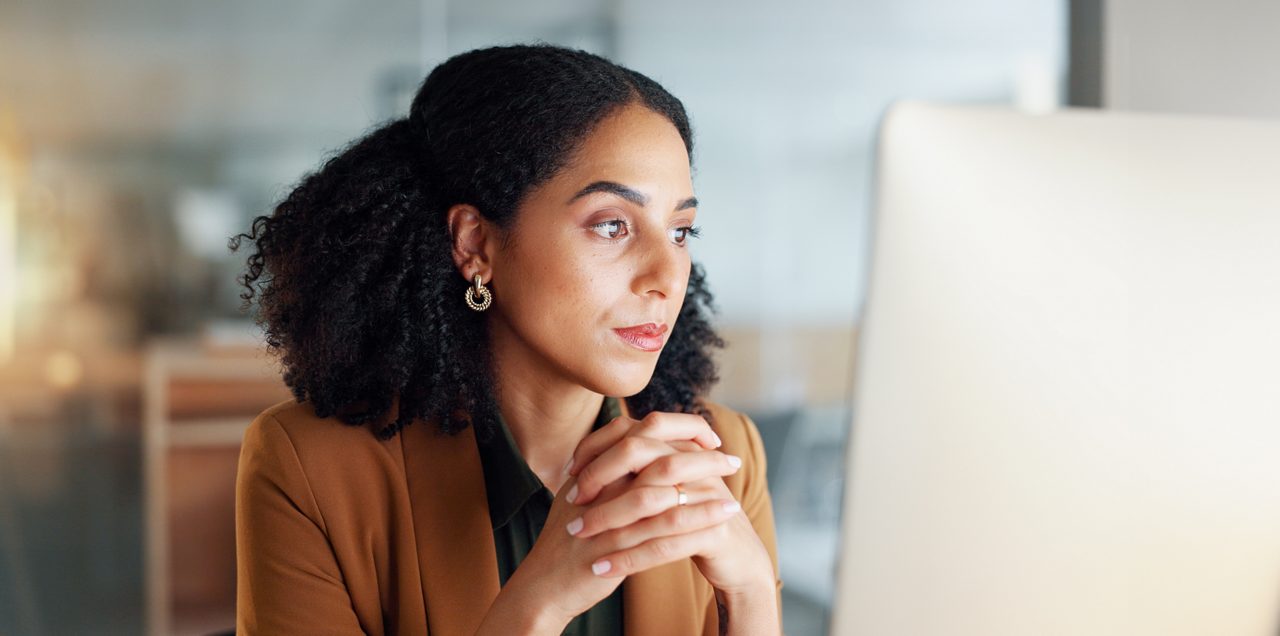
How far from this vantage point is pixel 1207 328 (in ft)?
1.91

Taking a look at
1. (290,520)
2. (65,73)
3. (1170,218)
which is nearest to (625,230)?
(290,520)

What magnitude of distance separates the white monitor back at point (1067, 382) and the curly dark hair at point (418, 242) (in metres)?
0.60

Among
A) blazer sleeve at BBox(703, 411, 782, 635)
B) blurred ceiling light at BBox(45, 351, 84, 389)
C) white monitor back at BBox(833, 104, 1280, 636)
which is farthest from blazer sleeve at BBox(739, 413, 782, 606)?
blurred ceiling light at BBox(45, 351, 84, 389)

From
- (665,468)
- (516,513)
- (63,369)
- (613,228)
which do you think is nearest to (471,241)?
(613,228)

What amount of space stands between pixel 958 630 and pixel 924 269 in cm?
19

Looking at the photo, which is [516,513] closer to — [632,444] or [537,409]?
[537,409]

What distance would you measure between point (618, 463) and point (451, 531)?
0.31 meters

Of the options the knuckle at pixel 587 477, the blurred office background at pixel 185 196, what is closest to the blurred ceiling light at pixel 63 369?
the blurred office background at pixel 185 196

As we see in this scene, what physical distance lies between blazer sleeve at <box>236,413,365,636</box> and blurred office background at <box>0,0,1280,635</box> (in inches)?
74.1

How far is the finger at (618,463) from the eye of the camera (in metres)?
0.87

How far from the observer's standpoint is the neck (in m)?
1.17

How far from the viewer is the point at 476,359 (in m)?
1.19

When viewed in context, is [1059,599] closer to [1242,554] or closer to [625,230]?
[1242,554]

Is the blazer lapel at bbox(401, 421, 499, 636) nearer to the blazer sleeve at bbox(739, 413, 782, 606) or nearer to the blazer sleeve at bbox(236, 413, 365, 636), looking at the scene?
the blazer sleeve at bbox(236, 413, 365, 636)
